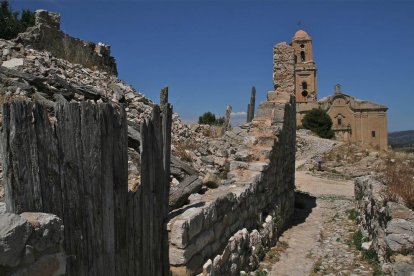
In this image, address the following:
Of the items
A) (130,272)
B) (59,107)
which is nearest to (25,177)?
(59,107)

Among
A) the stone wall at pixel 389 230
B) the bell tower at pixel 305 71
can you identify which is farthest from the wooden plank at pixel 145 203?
the bell tower at pixel 305 71

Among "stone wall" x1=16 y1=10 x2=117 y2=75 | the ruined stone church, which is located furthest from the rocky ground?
the ruined stone church

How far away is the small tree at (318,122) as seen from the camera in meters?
51.9

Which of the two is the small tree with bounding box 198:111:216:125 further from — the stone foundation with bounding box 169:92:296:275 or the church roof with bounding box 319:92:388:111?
the church roof with bounding box 319:92:388:111

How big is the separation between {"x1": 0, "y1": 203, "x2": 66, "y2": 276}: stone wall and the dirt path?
4606 millimetres

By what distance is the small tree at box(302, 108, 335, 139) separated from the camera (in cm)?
5194

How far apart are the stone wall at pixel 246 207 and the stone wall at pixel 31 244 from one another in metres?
1.78

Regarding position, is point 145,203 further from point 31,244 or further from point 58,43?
point 58,43

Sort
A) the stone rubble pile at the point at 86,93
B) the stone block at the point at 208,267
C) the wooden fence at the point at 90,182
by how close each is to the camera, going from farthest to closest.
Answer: the stone rubble pile at the point at 86,93, the stone block at the point at 208,267, the wooden fence at the point at 90,182

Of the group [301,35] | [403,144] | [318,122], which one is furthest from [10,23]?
[403,144]

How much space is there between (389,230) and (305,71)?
207ft

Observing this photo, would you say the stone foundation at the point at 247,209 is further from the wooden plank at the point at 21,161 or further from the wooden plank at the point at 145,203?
the wooden plank at the point at 21,161

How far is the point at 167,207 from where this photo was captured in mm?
4340

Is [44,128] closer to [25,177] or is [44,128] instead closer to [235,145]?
[25,177]
